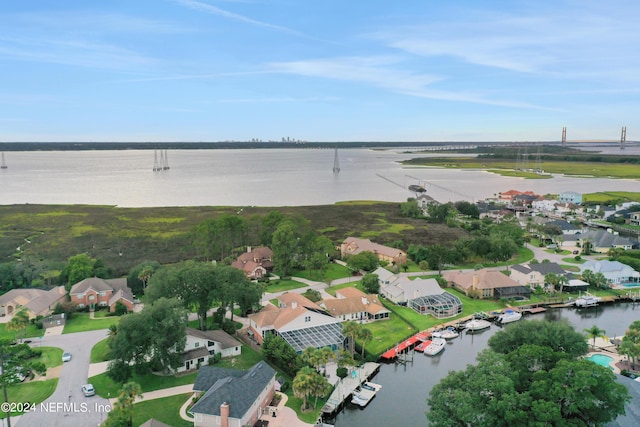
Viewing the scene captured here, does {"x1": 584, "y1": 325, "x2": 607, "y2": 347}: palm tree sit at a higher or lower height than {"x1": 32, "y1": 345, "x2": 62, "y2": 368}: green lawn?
higher

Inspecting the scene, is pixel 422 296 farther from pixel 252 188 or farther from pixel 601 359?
pixel 252 188

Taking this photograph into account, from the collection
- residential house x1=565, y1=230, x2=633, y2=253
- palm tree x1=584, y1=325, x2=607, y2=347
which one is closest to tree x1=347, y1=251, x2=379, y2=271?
palm tree x1=584, y1=325, x2=607, y2=347

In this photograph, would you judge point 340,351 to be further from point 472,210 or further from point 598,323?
point 472,210

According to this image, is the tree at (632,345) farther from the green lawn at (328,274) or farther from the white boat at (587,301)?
the green lawn at (328,274)

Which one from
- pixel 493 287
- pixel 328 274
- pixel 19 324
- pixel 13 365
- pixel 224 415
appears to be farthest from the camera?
pixel 328 274

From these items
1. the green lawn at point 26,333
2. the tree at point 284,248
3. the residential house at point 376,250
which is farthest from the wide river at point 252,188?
the green lawn at point 26,333

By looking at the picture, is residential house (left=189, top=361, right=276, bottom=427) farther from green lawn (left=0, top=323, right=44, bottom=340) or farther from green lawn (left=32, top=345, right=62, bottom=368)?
green lawn (left=0, top=323, right=44, bottom=340)

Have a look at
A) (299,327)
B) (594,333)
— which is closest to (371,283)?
(299,327)
